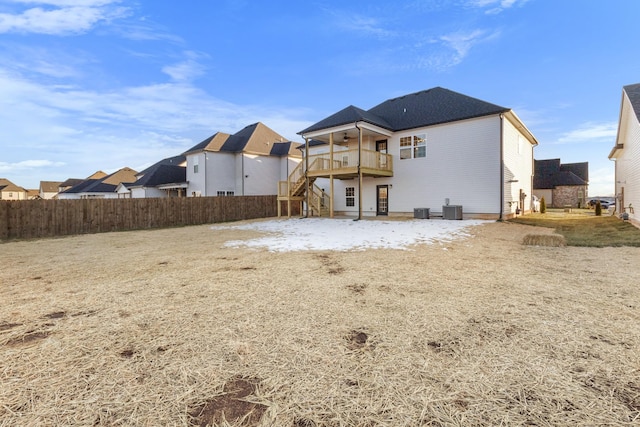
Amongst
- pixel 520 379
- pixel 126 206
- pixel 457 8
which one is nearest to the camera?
pixel 520 379

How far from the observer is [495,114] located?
14273 mm

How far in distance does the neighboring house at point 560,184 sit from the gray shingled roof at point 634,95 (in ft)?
85.4

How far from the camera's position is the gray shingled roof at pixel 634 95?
34.7 ft

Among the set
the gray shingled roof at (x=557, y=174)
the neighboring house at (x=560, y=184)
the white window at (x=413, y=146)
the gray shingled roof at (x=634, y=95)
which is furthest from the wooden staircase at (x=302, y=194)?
the gray shingled roof at (x=557, y=174)

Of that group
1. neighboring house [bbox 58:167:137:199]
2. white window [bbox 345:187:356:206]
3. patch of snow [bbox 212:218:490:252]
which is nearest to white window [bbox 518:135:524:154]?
patch of snow [bbox 212:218:490:252]

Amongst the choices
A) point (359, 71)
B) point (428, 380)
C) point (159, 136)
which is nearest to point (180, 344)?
point (428, 380)

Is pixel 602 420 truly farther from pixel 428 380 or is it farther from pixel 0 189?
pixel 0 189

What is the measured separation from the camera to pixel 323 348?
104 inches

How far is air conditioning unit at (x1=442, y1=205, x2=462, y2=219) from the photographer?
1495cm

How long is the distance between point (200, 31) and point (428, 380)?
16.7 meters

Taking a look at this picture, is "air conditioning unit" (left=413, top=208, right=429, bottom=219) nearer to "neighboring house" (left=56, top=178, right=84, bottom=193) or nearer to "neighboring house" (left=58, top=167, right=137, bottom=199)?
"neighboring house" (left=58, top=167, right=137, bottom=199)

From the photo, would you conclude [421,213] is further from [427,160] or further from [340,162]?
[340,162]

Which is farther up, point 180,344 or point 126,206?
point 126,206

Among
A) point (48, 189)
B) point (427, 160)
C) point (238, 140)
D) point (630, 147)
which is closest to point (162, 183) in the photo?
point (238, 140)
